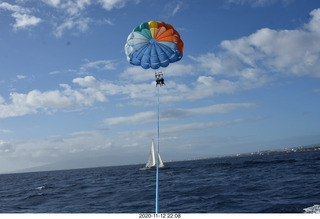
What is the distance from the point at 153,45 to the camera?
18.4m

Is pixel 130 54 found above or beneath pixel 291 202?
above

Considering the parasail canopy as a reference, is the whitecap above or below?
below

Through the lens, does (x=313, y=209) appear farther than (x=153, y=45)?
No

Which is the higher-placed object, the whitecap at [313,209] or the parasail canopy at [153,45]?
the parasail canopy at [153,45]

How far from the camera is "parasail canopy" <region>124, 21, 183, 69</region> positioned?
57.9 feet

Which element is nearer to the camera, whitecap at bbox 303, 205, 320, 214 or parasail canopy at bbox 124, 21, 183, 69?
whitecap at bbox 303, 205, 320, 214

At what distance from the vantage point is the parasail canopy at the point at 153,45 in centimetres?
1764

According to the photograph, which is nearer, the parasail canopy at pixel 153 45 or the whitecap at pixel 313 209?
the whitecap at pixel 313 209

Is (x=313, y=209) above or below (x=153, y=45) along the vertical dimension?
below

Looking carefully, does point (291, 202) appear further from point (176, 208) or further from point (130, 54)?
point (130, 54)
